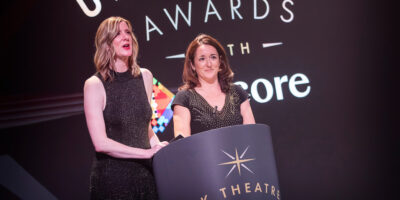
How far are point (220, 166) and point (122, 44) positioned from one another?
815mm

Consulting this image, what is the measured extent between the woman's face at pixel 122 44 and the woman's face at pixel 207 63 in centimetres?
66

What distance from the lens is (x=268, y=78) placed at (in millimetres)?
3680

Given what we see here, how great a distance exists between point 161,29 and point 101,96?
5.60 ft

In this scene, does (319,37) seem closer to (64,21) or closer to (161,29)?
(161,29)

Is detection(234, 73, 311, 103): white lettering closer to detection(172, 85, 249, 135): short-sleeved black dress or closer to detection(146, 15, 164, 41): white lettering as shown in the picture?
detection(146, 15, 164, 41): white lettering

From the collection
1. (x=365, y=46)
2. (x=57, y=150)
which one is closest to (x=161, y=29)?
(x=57, y=150)

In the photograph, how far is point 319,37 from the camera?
12.6 feet

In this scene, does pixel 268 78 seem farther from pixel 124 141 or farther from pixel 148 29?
pixel 124 141

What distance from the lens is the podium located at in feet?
5.57

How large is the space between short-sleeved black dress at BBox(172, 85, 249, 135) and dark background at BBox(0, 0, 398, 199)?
3.05 feet

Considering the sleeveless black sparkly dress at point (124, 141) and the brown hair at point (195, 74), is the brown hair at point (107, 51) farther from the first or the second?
the brown hair at point (195, 74)

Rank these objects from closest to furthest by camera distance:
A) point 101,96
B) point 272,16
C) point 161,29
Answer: point 101,96, point 161,29, point 272,16

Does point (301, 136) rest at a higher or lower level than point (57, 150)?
lower

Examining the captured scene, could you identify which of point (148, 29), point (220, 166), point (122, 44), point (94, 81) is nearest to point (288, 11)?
point (148, 29)
